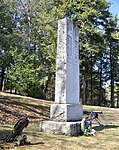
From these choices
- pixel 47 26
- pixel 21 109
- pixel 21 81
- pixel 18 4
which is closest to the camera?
pixel 21 109

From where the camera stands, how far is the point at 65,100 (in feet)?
22.5

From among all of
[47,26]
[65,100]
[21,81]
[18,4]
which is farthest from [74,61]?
[18,4]

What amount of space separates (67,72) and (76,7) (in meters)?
19.6

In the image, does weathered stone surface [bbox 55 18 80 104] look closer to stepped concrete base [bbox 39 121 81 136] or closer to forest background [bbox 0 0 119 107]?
stepped concrete base [bbox 39 121 81 136]

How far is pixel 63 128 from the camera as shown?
21.0 feet

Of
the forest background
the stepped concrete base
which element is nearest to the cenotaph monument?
the stepped concrete base

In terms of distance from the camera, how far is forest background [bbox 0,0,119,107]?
2212 centimetres

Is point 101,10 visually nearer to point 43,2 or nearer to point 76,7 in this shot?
point 76,7

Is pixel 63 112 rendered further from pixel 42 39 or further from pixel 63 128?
pixel 42 39

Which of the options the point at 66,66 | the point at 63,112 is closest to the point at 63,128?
the point at 63,112

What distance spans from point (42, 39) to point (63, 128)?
21649 millimetres

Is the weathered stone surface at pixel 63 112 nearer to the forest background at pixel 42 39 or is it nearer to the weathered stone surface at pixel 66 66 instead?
the weathered stone surface at pixel 66 66

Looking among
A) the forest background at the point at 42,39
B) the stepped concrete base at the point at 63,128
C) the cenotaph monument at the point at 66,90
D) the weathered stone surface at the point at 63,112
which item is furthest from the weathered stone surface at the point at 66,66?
the forest background at the point at 42,39

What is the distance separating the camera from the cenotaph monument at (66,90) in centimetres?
657
